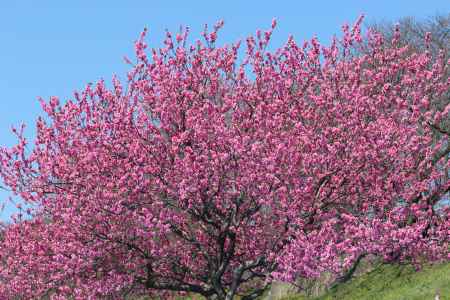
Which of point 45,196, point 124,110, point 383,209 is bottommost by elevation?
point 383,209

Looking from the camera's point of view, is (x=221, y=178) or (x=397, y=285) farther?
(x=397, y=285)

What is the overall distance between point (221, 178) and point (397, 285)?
9.85m

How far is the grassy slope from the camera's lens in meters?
16.4

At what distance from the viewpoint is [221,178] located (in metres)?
12.7

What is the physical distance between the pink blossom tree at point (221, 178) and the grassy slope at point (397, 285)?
2313 mm

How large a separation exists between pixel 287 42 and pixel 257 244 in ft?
18.0

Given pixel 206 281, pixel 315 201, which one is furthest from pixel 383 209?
pixel 206 281

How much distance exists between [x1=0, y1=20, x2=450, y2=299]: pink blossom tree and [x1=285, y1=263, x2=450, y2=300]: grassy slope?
2.31 meters

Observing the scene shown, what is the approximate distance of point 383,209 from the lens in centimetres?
1398

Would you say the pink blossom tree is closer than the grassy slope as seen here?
Yes

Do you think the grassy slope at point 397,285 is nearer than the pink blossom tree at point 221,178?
No

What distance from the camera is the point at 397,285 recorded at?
64.0 ft

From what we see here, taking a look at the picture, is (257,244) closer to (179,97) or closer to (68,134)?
(179,97)

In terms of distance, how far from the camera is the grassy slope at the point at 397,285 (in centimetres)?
1641
